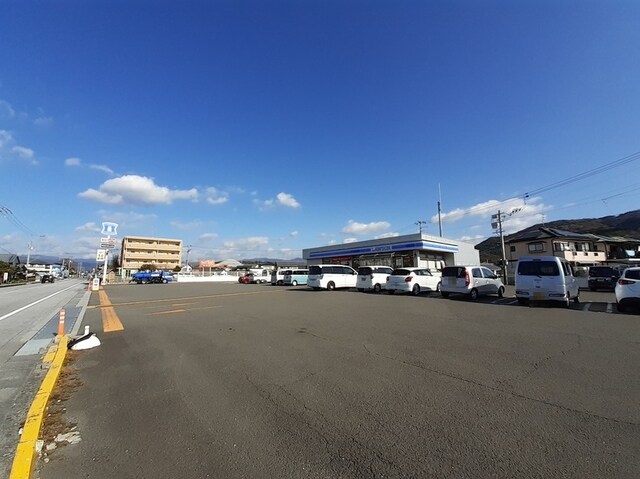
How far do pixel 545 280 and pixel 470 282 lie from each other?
12.0ft

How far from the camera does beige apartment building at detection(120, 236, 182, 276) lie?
104125 mm

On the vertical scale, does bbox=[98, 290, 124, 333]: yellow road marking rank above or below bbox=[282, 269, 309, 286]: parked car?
below

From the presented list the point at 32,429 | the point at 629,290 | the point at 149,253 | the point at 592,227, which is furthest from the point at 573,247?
the point at 149,253

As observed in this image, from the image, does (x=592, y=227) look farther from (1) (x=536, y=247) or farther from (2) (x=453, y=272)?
(2) (x=453, y=272)

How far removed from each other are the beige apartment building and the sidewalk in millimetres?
103034

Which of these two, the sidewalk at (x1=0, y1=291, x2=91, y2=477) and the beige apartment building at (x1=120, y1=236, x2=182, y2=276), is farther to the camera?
the beige apartment building at (x1=120, y1=236, x2=182, y2=276)

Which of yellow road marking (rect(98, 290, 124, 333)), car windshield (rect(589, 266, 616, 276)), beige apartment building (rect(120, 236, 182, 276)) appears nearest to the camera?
yellow road marking (rect(98, 290, 124, 333))

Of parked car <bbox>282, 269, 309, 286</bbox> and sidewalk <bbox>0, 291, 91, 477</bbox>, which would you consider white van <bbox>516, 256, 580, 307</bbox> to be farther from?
parked car <bbox>282, 269, 309, 286</bbox>

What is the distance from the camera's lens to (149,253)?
4262 inches

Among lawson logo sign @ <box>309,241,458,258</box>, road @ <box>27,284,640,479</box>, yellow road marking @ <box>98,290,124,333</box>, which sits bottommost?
road @ <box>27,284,640,479</box>

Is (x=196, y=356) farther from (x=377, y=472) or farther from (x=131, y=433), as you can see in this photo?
(x=377, y=472)

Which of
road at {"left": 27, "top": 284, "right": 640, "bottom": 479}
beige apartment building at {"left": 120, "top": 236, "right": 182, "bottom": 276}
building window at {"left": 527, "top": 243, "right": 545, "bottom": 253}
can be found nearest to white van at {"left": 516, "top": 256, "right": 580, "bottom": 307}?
road at {"left": 27, "top": 284, "right": 640, "bottom": 479}

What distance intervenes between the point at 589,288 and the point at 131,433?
29337mm

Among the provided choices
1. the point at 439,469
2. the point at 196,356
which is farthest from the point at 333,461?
the point at 196,356
